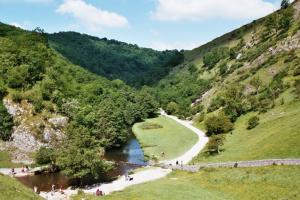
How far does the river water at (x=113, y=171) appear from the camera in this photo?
102m

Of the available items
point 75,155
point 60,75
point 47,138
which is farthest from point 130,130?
point 75,155

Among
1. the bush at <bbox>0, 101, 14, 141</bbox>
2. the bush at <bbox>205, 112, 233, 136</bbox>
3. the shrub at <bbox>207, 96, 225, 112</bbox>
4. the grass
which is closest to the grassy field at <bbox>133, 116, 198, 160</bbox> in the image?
the bush at <bbox>205, 112, 233, 136</bbox>

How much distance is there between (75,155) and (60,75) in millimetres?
87439

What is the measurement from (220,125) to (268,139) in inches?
1315

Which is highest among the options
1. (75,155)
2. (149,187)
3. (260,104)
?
(260,104)

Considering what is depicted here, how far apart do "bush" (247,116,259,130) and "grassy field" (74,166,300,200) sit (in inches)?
1480

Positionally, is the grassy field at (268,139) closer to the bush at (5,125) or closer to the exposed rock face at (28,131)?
the exposed rock face at (28,131)

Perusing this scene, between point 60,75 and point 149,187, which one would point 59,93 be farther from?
point 149,187

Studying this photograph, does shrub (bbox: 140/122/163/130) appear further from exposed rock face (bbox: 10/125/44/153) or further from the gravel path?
exposed rock face (bbox: 10/125/44/153)

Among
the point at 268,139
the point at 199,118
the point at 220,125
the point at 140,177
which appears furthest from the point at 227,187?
the point at 199,118

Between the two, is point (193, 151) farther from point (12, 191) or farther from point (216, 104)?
point (12, 191)

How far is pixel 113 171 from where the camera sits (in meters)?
115

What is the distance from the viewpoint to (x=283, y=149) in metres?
95.2

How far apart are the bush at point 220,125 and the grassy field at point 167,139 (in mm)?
6504
